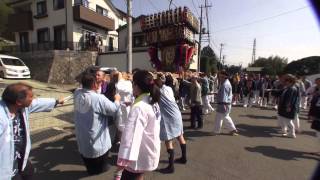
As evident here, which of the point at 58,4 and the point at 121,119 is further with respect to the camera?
the point at 58,4

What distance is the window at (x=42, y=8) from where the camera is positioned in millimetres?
26344

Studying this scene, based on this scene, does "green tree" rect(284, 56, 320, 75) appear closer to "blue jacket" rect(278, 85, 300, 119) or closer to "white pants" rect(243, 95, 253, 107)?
"white pants" rect(243, 95, 253, 107)

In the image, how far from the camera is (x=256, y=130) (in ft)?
28.7

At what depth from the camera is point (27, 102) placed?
3.11 metres

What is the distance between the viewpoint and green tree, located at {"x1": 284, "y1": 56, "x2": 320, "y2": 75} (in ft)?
115

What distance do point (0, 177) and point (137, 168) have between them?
4.47 ft

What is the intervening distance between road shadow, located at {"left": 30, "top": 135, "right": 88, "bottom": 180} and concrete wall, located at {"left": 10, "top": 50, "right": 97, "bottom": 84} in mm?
16275

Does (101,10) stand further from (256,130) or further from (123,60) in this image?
(256,130)

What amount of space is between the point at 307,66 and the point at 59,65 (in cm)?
3078

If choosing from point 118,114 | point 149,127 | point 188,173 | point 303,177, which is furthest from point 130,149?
point 303,177

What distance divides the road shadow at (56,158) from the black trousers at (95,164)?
0.21 m

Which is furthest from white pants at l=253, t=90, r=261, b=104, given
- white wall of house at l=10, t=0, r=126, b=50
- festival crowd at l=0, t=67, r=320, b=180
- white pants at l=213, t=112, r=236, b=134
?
white wall of house at l=10, t=0, r=126, b=50

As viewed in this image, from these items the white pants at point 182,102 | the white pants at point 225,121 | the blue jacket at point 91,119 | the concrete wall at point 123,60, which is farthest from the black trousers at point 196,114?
the concrete wall at point 123,60

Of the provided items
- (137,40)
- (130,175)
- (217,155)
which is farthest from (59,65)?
(130,175)
